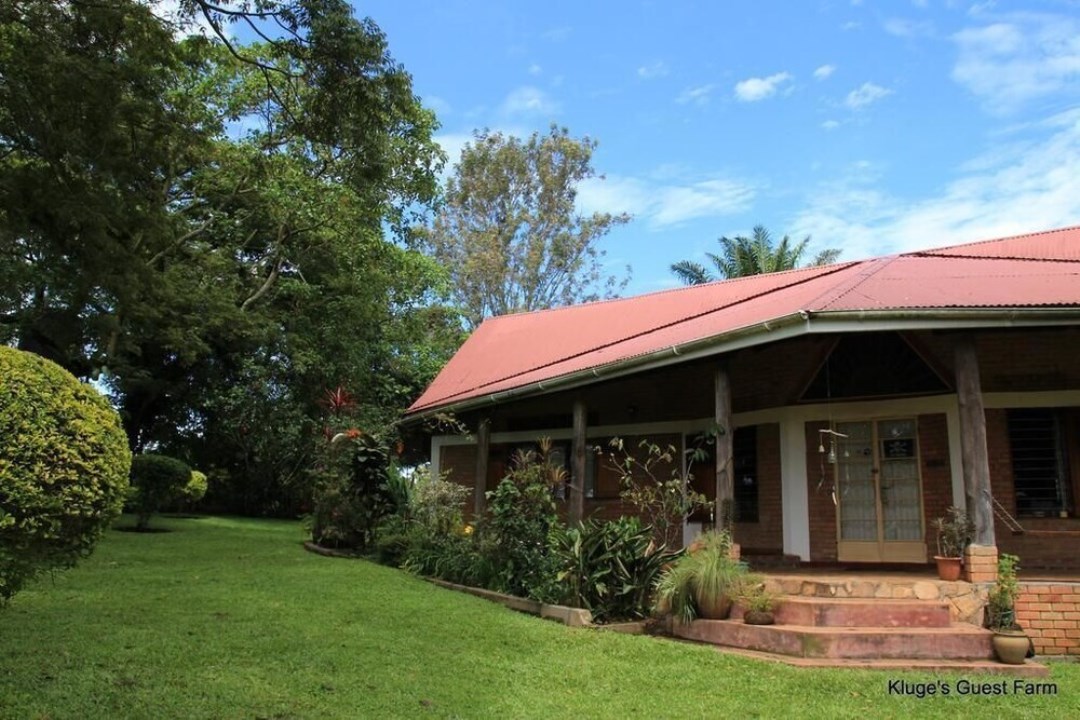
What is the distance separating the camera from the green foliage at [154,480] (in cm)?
1512

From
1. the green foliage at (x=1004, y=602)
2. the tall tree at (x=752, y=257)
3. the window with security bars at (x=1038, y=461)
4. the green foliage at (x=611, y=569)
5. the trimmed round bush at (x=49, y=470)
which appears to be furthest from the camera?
the tall tree at (x=752, y=257)

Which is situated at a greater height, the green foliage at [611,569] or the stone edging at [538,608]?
the green foliage at [611,569]

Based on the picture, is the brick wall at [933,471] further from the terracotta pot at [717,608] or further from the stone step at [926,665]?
the terracotta pot at [717,608]

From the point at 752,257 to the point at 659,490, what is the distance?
2169 centimetres

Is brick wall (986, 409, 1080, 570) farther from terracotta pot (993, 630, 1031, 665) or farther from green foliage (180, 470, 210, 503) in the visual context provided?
green foliage (180, 470, 210, 503)

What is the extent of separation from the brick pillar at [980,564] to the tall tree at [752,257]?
21.9m

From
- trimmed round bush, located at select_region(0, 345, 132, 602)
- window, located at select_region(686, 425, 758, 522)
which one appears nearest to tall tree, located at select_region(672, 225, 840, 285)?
window, located at select_region(686, 425, 758, 522)

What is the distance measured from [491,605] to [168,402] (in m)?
20.0

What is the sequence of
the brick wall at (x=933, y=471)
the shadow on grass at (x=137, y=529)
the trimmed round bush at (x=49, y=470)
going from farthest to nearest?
the shadow on grass at (x=137, y=529) < the brick wall at (x=933, y=471) < the trimmed round bush at (x=49, y=470)

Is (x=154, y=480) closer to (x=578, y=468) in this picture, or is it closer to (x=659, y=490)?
(x=578, y=468)

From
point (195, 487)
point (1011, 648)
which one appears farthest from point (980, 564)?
point (195, 487)

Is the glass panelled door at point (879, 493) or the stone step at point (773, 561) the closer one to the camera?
the glass panelled door at point (879, 493)

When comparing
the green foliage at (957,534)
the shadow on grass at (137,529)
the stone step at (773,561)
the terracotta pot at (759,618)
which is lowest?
the terracotta pot at (759,618)

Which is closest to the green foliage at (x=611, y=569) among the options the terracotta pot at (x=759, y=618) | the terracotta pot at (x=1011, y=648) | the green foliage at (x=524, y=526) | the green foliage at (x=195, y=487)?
the green foliage at (x=524, y=526)
